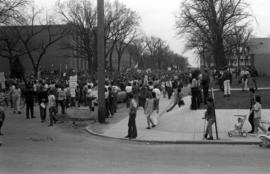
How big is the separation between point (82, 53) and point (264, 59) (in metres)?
30.6

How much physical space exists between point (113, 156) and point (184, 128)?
19.6ft

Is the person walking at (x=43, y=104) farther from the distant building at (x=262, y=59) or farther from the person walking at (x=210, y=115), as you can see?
the distant building at (x=262, y=59)

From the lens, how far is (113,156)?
463 inches

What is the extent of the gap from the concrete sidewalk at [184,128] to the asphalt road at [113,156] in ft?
2.70

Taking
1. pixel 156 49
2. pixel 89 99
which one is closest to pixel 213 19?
pixel 89 99

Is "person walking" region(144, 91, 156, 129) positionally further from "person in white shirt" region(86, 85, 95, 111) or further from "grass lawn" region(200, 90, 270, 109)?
"person in white shirt" region(86, 85, 95, 111)

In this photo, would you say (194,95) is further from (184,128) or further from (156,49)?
(156,49)

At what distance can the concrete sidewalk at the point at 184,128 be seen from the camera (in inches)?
588

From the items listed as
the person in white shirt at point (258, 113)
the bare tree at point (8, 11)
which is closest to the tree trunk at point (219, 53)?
the bare tree at point (8, 11)

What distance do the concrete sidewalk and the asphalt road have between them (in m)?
0.82

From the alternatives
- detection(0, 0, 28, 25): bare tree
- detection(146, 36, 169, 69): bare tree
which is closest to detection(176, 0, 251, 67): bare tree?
detection(0, 0, 28, 25): bare tree

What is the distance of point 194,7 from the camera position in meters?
53.2

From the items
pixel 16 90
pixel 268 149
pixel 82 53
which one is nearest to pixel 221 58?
pixel 82 53

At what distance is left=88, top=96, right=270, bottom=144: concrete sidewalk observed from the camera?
49.0ft
